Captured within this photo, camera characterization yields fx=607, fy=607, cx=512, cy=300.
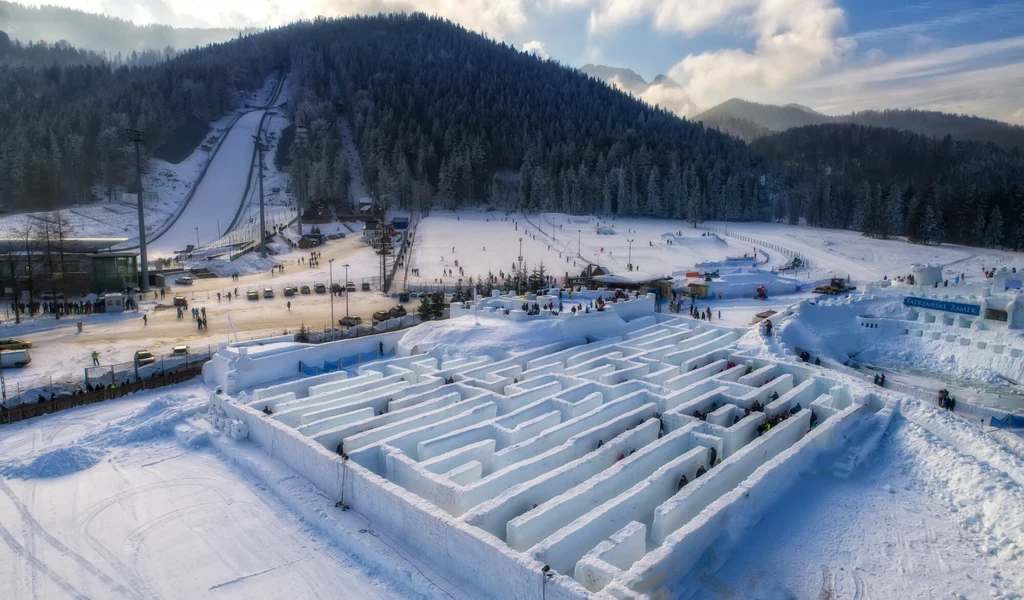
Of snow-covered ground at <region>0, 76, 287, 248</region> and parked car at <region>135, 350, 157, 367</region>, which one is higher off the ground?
snow-covered ground at <region>0, 76, 287, 248</region>

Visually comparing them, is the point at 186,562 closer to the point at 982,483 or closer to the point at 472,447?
the point at 472,447

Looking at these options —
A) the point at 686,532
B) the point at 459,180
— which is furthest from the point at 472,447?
the point at 459,180

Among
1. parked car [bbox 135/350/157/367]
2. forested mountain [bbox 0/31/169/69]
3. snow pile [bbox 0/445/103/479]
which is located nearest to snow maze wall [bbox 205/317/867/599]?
snow pile [bbox 0/445/103/479]

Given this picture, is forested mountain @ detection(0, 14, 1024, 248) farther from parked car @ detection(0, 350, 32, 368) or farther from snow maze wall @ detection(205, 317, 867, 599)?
parked car @ detection(0, 350, 32, 368)

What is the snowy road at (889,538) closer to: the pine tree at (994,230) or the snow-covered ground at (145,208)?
the snow-covered ground at (145,208)

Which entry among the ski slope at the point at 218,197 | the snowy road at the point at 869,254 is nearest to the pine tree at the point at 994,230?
the snowy road at the point at 869,254

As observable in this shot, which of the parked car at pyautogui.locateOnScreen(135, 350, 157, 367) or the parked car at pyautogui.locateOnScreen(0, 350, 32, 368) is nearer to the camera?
the parked car at pyautogui.locateOnScreen(0, 350, 32, 368)

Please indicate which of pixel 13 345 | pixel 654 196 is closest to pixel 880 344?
pixel 13 345

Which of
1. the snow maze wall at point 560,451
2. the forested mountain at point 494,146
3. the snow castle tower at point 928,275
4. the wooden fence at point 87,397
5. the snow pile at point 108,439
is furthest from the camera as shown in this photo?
the forested mountain at point 494,146
